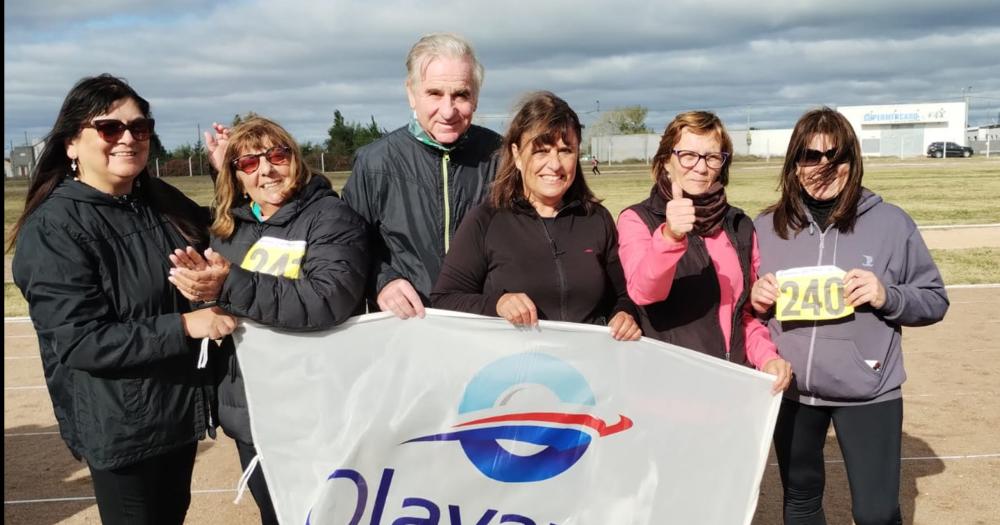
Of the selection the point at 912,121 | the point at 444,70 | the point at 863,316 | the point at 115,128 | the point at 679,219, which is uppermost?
the point at 912,121

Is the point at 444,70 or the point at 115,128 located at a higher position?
the point at 444,70

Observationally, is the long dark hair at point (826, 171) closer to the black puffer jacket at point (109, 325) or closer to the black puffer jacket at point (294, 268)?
the black puffer jacket at point (294, 268)

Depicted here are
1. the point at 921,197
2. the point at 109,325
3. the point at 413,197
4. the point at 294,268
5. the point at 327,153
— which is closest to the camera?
the point at 109,325

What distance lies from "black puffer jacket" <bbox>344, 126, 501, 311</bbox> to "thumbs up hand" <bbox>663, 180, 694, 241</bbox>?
94 cm

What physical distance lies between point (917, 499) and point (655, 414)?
275 centimetres

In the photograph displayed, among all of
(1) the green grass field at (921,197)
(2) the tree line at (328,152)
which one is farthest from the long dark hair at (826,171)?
(2) the tree line at (328,152)

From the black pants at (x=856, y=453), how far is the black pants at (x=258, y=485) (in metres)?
2.14

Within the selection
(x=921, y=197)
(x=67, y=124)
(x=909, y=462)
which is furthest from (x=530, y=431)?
(x=921, y=197)

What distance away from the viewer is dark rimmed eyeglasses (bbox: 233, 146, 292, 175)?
3.28 metres

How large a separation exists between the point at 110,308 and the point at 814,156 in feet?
8.91

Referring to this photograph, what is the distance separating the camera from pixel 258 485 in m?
3.41

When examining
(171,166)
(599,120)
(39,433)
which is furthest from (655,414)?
(599,120)

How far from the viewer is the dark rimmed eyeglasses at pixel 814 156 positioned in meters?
3.44

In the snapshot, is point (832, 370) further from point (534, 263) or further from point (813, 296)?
point (534, 263)
